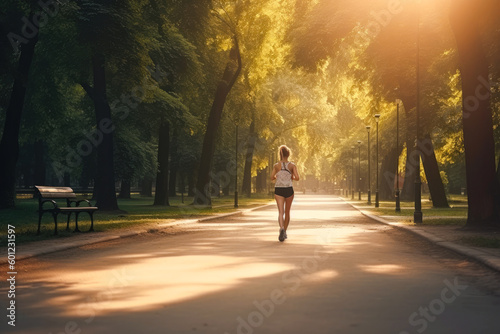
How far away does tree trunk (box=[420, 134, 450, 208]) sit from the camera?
4228 centimetres

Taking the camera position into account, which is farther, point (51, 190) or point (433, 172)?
point (433, 172)

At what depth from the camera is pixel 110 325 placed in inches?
283

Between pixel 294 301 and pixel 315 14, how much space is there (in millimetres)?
26429

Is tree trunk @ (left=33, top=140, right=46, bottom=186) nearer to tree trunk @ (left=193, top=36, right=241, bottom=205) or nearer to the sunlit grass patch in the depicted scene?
tree trunk @ (left=193, top=36, right=241, bottom=205)

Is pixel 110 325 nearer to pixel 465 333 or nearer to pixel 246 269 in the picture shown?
pixel 465 333

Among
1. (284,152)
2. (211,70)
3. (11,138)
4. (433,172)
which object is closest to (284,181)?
(284,152)

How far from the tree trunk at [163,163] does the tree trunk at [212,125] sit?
259cm

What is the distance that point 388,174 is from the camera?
209ft

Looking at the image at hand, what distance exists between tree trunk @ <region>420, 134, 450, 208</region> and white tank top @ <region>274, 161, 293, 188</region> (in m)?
25.9

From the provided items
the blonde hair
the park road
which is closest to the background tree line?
the blonde hair

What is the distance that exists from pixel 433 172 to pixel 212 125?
13173mm

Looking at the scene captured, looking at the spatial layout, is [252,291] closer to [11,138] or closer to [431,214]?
[431,214]

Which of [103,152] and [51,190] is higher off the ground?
[103,152]

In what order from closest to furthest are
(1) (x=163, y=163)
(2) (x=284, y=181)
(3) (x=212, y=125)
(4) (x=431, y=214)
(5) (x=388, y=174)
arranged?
(2) (x=284, y=181), (4) (x=431, y=214), (3) (x=212, y=125), (1) (x=163, y=163), (5) (x=388, y=174)
